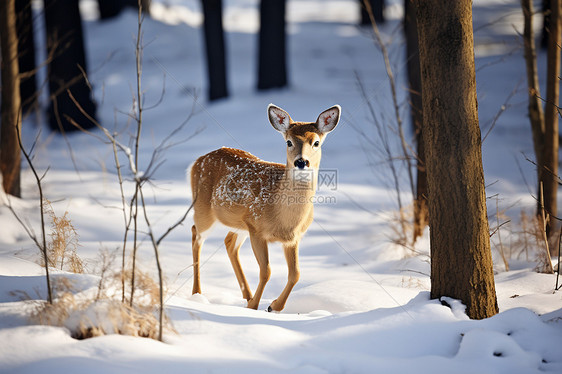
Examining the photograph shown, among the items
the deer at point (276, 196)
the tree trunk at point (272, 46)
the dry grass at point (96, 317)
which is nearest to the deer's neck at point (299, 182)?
the deer at point (276, 196)

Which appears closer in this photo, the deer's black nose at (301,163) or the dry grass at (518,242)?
the deer's black nose at (301,163)

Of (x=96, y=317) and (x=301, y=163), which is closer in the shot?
(x=96, y=317)

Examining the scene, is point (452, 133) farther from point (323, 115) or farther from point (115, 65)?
point (115, 65)

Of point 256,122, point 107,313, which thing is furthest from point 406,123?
point 107,313

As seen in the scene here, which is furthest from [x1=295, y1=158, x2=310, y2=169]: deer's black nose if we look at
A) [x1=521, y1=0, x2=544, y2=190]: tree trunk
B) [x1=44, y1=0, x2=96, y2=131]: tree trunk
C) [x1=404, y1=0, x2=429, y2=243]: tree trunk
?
[x1=44, y1=0, x2=96, y2=131]: tree trunk

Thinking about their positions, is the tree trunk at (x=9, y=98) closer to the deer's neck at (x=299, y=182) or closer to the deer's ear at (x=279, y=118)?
the deer's ear at (x=279, y=118)

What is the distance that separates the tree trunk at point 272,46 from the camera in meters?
13.0

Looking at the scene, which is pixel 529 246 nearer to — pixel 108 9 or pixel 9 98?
pixel 9 98

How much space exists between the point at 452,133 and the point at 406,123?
9.24 meters

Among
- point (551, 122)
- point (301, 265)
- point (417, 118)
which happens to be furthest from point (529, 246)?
point (301, 265)

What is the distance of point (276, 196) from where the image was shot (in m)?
4.70

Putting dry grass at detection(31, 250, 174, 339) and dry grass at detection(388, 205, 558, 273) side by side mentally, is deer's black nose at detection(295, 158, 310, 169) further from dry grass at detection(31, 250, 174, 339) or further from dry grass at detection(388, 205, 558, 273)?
dry grass at detection(31, 250, 174, 339)

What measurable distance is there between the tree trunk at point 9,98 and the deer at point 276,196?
11.5ft

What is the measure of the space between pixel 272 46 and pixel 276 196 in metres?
9.24
